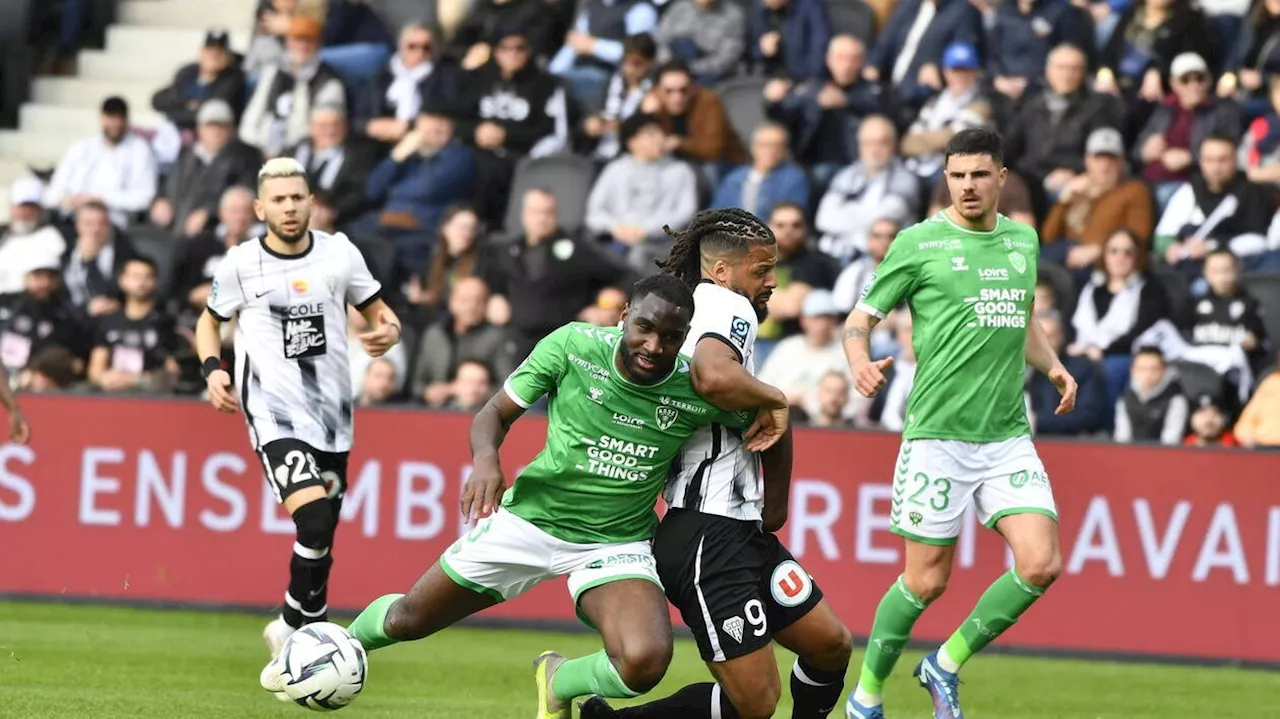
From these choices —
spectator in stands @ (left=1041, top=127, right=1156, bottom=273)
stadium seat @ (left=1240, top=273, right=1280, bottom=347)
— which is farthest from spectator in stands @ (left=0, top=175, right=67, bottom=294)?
stadium seat @ (left=1240, top=273, right=1280, bottom=347)

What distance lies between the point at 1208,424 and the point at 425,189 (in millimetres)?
6658

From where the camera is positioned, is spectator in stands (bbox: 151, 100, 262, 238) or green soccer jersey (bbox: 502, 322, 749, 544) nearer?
green soccer jersey (bbox: 502, 322, 749, 544)

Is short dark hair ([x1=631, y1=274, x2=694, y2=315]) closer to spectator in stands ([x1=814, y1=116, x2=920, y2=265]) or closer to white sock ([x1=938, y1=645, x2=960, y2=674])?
white sock ([x1=938, y1=645, x2=960, y2=674])

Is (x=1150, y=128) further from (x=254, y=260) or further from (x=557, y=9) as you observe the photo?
(x=254, y=260)

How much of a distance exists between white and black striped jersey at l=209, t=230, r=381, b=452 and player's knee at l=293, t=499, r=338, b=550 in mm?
352

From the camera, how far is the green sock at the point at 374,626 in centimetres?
813

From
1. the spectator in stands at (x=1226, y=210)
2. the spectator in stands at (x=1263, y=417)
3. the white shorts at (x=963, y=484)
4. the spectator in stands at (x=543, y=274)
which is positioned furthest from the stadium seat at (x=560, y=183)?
the white shorts at (x=963, y=484)

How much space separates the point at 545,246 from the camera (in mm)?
15867

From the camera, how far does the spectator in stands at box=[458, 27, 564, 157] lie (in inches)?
698

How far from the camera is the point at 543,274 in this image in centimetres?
1574

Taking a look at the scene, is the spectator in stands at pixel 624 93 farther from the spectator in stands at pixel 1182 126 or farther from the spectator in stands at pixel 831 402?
the spectator in stands at pixel 1182 126

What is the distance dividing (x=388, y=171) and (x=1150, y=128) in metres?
6.09

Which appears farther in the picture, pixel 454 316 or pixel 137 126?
pixel 137 126

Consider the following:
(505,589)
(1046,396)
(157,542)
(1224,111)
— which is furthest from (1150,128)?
(505,589)
